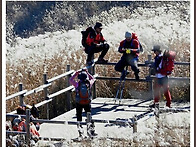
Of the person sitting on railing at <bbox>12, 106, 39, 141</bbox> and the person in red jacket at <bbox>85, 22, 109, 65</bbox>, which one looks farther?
the person in red jacket at <bbox>85, 22, 109, 65</bbox>

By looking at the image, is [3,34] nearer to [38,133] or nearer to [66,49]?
[38,133]

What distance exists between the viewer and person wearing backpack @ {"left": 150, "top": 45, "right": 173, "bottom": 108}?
14.1 meters

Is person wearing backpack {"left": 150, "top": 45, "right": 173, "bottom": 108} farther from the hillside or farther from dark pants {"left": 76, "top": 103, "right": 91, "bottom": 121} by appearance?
dark pants {"left": 76, "top": 103, "right": 91, "bottom": 121}

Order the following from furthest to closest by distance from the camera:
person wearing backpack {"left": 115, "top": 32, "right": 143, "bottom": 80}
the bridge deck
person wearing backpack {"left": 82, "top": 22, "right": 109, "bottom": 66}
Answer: person wearing backpack {"left": 82, "top": 22, "right": 109, "bottom": 66}, person wearing backpack {"left": 115, "top": 32, "right": 143, "bottom": 80}, the bridge deck

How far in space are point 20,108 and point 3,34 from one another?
1.30 metres

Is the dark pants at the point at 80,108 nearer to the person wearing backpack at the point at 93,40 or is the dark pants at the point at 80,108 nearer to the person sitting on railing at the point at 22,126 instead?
the person sitting on railing at the point at 22,126

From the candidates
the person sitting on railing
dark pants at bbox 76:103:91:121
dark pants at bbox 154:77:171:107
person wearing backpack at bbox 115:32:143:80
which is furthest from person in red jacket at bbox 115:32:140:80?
the person sitting on railing

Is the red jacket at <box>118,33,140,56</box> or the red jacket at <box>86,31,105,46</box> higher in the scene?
the red jacket at <box>86,31,105,46</box>

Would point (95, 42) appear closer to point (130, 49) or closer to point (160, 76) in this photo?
point (130, 49)

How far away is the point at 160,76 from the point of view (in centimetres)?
1423

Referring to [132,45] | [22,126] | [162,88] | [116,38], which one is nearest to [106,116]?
[162,88]

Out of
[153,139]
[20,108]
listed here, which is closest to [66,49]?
[20,108]

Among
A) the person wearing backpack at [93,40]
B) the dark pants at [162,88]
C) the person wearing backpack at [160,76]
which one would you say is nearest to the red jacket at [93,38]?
the person wearing backpack at [93,40]

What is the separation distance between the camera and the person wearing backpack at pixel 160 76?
46.3 ft
